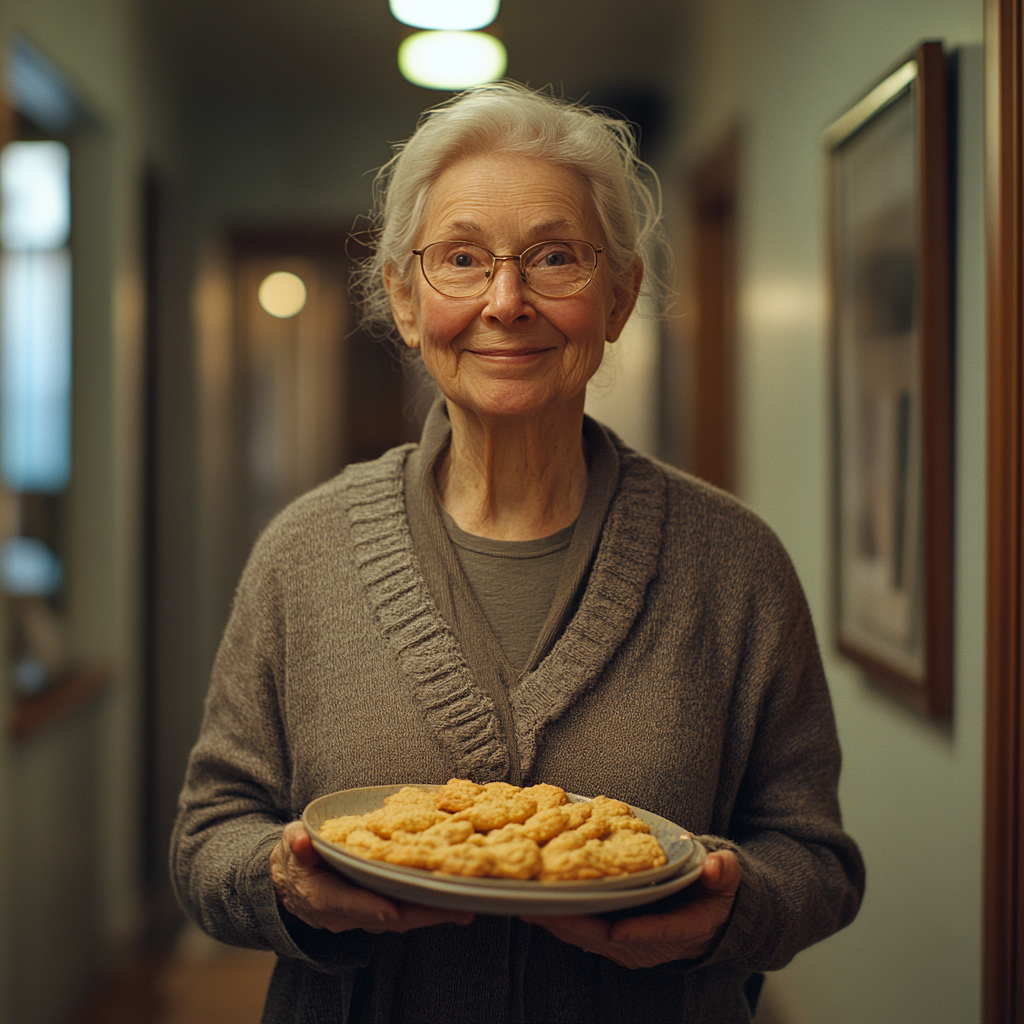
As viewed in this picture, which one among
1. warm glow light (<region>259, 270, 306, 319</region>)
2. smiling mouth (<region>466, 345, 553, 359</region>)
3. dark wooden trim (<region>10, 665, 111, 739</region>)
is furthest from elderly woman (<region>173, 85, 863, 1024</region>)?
warm glow light (<region>259, 270, 306, 319</region>)

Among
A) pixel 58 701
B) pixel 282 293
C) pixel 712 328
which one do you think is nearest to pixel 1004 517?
pixel 58 701

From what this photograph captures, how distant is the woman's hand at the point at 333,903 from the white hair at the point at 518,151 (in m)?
0.66

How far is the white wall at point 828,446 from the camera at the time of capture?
4.70ft

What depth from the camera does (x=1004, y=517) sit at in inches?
49.8

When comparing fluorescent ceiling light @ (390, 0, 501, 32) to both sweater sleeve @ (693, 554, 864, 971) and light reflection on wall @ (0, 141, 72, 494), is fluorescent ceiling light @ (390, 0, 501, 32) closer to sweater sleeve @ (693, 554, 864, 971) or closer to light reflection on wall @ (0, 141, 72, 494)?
light reflection on wall @ (0, 141, 72, 494)

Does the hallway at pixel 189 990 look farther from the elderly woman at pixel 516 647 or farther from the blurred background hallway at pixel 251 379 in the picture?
the elderly woman at pixel 516 647

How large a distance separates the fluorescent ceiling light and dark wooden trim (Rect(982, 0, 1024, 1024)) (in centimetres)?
136

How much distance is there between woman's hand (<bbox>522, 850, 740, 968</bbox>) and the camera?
867mm

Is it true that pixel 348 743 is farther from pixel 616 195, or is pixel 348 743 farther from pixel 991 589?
pixel 991 589

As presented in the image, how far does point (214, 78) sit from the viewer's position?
13.0 ft

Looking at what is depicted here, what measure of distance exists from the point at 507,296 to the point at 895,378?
91cm

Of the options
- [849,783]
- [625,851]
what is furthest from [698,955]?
[849,783]

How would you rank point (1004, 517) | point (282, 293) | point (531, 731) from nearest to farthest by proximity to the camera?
point (531, 731) < point (1004, 517) < point (282, 293)

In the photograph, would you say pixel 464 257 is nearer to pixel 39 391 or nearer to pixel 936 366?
pixel 936 366
